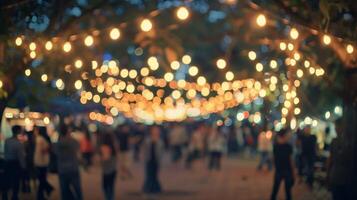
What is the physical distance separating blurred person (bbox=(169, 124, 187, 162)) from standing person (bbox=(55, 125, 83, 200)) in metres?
16.6

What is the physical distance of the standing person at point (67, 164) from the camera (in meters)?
15.8

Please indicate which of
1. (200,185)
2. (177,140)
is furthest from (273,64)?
(177,140)

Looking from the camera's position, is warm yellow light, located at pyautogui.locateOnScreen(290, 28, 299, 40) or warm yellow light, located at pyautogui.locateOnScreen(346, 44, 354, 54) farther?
warm yellow light, located at pyautogui.locateOnScreen(290, 28, 299, 40)

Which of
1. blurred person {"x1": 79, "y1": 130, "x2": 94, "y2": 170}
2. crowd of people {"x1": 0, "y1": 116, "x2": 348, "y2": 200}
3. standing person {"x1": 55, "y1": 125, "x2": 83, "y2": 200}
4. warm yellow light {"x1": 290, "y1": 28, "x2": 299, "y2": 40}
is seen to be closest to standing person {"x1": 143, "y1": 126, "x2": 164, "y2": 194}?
crowd of people {"x1": 0, "y1": 116, "x2": 348, "y2": 200}

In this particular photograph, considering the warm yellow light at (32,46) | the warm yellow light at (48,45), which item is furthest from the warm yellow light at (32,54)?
the warm yellow light at (48,45)

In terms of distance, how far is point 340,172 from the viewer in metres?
14.4

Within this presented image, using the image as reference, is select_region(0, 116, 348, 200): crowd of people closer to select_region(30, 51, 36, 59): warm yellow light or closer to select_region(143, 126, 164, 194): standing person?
select_region(143, 126, 164, 194): standing person

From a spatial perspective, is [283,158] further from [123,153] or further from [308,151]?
[123,153]

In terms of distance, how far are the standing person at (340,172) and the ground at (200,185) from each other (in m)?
4.38

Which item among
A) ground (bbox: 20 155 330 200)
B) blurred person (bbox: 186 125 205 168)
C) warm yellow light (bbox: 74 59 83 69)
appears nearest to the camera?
warm yellow light (bbox: 74 59 83 69)

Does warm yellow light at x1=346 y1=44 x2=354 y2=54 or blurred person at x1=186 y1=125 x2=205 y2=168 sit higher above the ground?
warm yellow light at x1=346 y1=44 x2=354 y2=54

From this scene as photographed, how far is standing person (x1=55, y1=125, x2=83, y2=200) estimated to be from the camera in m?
15.8

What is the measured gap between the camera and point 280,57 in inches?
814

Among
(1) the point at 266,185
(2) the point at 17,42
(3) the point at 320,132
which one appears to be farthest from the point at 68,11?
(3) the point at 320,132
